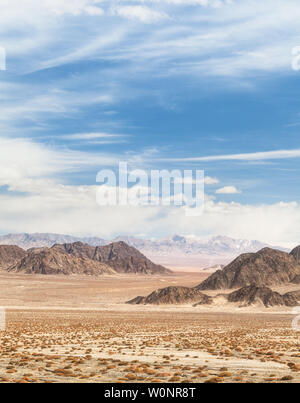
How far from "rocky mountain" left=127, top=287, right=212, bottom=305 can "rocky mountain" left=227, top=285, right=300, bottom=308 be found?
23.2 feet

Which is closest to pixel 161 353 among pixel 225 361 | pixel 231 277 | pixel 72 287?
pixel 225 361

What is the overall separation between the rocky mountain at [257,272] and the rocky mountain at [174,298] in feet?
81.1

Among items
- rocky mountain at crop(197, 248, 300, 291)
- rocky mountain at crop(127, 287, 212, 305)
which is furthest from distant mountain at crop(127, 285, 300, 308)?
rocky mountain at crop(197, 248, 300, 291)

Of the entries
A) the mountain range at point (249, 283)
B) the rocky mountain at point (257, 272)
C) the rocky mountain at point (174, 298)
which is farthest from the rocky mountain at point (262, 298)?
the rocky mountain at point (257, 272)

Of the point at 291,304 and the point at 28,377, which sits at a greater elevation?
the point at 28,377

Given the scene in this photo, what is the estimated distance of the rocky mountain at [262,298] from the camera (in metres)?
101

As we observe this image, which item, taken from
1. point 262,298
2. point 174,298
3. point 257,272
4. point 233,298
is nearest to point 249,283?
point 257,272

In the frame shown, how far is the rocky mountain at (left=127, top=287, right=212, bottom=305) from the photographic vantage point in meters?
107

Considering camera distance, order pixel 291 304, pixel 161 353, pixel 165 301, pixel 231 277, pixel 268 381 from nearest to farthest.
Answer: pixel 268 381
pixel 161 353
pixel 291 304
pixel 165 301
pixel 231 277

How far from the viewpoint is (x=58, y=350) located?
82.3ft

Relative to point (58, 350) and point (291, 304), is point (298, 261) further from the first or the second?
point (58, 350)

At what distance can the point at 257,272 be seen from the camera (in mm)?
137750
